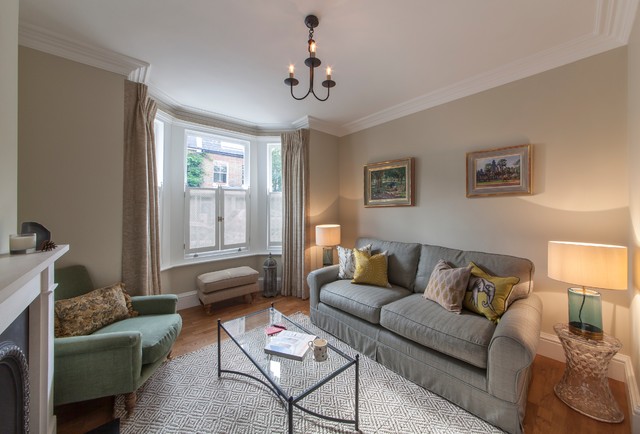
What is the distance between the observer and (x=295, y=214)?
12.8ft

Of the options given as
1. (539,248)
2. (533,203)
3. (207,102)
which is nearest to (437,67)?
(533,203)

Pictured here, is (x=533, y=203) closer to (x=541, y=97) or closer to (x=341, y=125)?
(x=541, y=97)

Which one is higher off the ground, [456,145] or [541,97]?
[541,97]

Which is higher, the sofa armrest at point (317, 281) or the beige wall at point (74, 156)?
the beige wall at point (74, 156)

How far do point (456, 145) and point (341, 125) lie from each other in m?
1.86

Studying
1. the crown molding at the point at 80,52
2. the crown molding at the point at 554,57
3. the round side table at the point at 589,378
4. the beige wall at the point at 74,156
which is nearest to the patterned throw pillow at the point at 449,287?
the round side table at the point at 589,378

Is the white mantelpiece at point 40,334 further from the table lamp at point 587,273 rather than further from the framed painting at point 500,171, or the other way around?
the framed painting at point 500,171

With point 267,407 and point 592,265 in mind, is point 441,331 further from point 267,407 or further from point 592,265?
point 267,407

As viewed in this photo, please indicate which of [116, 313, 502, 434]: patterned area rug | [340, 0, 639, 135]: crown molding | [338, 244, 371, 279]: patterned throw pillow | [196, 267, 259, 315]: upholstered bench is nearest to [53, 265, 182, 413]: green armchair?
[116, 313, 502, 434]: patterned area rug

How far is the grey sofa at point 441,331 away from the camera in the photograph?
153 centimetres

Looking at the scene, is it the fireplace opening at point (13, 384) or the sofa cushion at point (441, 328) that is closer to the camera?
the fireplace opening at point (13, 384)

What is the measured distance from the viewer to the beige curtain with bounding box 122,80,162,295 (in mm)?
2459

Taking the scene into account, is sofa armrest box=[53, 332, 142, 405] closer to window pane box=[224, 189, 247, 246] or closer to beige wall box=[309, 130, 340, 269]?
window pane box=[224, 189, 247, 246]

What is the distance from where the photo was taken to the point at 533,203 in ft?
7.73
